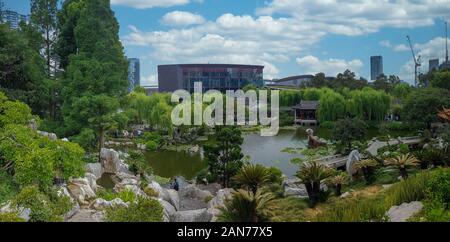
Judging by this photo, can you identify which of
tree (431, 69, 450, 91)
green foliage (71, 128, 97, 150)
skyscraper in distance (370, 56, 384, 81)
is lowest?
green foliage (71, 128, 97, 150)

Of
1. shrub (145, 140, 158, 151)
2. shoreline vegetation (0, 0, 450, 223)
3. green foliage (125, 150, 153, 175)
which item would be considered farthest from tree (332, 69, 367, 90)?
green foliage (125, 150, 153, 175)

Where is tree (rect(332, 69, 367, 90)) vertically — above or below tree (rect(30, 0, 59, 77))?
below

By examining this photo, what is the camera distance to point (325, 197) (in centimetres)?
837

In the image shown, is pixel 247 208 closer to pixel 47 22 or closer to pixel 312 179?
pixel 312 179

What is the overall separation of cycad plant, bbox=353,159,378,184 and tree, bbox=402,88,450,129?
980 centimetres

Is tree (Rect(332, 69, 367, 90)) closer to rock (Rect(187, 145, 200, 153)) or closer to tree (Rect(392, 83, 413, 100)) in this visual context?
tree (Rect(392, 83, 413, 100))

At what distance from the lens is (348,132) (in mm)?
17094

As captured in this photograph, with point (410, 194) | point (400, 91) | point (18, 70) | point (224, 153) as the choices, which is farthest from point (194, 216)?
point (400, 91)

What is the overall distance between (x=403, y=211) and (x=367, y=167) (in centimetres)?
648

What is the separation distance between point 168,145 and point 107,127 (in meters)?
7.05

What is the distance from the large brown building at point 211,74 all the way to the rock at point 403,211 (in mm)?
4716

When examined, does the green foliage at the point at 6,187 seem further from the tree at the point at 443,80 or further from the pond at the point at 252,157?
the tree at the point at 443,80

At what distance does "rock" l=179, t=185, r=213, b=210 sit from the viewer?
428 inches
